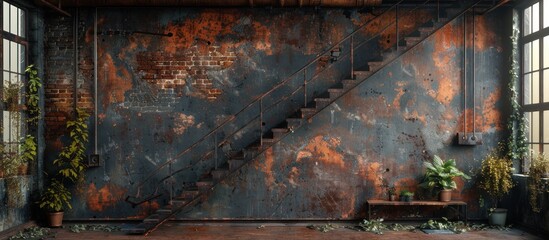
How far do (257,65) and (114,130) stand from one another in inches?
121

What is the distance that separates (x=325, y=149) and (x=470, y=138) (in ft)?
9.16

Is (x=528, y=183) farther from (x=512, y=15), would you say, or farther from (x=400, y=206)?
Answer: (x=512, y=15)

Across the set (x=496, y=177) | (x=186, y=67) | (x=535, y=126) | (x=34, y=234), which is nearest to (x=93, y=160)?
(x=34, y=234)

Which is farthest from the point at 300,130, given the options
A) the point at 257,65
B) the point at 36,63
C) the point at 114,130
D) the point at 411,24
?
the point at 36,63

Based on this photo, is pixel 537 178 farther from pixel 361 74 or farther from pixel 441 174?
pixel 361 74

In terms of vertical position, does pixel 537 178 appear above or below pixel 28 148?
below

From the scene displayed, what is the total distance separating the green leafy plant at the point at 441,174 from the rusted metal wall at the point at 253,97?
0.31 m

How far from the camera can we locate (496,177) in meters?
9.48

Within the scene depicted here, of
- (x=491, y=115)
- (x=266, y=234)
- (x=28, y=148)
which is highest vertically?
(x=491, y=115)

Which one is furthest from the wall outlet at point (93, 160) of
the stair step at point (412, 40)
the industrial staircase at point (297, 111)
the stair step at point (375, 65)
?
the stair step at point (412, 40)

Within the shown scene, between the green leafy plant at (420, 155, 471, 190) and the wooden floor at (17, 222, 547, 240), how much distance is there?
967 mm

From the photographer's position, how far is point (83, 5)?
9812mm

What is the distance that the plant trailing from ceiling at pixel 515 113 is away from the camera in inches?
385

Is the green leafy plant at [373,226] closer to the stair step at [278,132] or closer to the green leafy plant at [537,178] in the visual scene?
the stair step at [278,132]
